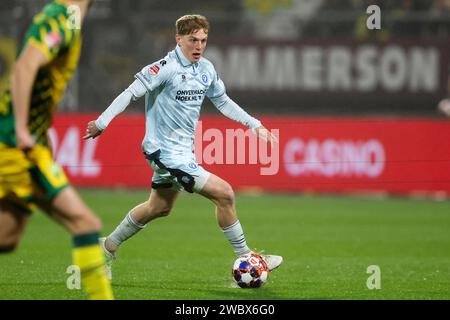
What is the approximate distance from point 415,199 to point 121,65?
6668 mm

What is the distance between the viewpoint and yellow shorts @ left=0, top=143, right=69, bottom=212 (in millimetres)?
6234

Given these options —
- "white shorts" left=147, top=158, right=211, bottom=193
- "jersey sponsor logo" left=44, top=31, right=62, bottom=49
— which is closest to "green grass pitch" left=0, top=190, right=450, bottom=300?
"white shorts" left=147, top=158, right=211, bottom=193

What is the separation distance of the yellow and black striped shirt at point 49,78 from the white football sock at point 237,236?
111 inches

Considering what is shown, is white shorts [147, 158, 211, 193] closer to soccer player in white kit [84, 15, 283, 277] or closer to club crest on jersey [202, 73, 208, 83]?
soccer player in white kit [84, 15, 283, 277]

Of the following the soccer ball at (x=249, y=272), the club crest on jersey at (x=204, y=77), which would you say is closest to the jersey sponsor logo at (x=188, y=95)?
the club crest on jersey at (x=204, y=77)

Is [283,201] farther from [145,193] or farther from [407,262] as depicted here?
[407,262]

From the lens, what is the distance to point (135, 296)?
810 cm

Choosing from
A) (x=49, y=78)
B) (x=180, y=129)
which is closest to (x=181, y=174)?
(x=180, y=129)

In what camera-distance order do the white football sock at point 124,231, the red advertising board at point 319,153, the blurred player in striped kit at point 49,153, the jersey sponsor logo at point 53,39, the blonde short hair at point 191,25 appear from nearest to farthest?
1. the jersey sponsor logo at point 53,39
2. the blurred player in striped kit at point 49,153
3. the blonde short hair at point 191,25
4. the white football sock at point 124,231
5. the red advertising board at point 319,153

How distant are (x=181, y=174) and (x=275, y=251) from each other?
3.35 m

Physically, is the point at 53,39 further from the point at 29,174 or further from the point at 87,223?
the point at 87,223

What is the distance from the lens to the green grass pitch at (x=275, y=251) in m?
8.60

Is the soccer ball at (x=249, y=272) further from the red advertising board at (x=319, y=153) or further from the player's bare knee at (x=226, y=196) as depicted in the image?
the red advertising board at (x=319, y=153)
